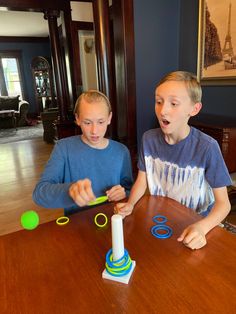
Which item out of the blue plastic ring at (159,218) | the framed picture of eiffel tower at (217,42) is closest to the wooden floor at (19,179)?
the blue plastic ring at (159,218)

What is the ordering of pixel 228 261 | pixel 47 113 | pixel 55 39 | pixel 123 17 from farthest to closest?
1. pixel 47 113
2. pixel 55 39
3. pixel 123 17
4. pixel 228 261

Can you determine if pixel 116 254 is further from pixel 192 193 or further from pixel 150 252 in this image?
pixel 192 193

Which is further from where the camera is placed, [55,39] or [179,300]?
[55,39]

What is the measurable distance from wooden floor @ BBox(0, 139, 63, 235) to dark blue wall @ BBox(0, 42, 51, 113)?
379cm

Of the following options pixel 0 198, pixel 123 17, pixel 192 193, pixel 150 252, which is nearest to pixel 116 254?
pixel 150 252

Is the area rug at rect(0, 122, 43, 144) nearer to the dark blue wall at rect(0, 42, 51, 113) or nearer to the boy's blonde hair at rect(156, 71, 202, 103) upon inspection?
the dark blue wall at rect(0, 42, 51, 113)

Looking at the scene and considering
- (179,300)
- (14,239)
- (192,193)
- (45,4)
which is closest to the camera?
(179,300)

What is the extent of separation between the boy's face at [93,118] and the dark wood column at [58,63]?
10.5 feet

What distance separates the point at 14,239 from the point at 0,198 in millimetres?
2331

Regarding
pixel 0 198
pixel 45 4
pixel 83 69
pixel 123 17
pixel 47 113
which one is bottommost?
pixel 0 198

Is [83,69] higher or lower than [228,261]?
higher

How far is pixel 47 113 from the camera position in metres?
5.37

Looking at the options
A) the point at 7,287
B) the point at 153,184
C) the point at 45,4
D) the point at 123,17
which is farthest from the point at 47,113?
the point at 7,287

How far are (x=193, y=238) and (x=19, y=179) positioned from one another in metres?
3.17
